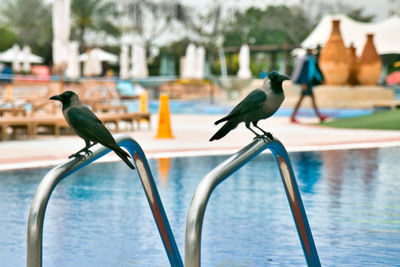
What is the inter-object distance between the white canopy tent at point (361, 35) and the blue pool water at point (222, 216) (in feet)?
91.2

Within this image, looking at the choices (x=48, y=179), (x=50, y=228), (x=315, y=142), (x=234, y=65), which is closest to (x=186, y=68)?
(x=234, y=65)

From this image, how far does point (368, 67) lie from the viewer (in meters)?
27.8

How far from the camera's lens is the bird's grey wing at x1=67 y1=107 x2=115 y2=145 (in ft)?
10.2

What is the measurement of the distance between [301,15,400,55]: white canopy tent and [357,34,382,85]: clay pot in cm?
952

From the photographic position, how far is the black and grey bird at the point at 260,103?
333cm

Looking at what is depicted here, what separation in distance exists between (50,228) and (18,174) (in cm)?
359

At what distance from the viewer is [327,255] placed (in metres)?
5.55

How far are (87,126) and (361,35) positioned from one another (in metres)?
37.1

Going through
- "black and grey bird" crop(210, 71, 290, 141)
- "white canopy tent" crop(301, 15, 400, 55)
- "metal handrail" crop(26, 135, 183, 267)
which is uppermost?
"white canopy tent" crop(301, 15, 400, 55)

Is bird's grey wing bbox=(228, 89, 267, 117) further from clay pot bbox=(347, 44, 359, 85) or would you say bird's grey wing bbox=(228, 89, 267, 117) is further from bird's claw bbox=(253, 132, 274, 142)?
clay pot bbox=(347, 44, 359, 85)

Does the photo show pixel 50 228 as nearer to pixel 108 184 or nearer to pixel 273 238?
pixel 273 238

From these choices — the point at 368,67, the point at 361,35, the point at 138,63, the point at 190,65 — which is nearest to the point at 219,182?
the point at 368,67

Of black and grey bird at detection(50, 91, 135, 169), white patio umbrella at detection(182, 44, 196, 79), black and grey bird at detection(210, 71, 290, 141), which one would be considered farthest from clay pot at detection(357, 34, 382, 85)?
black and grey bird at detection(50, 91, 135, 169)

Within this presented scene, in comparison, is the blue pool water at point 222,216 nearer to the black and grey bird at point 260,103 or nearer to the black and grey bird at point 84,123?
the black and grey bird at point 260,103
